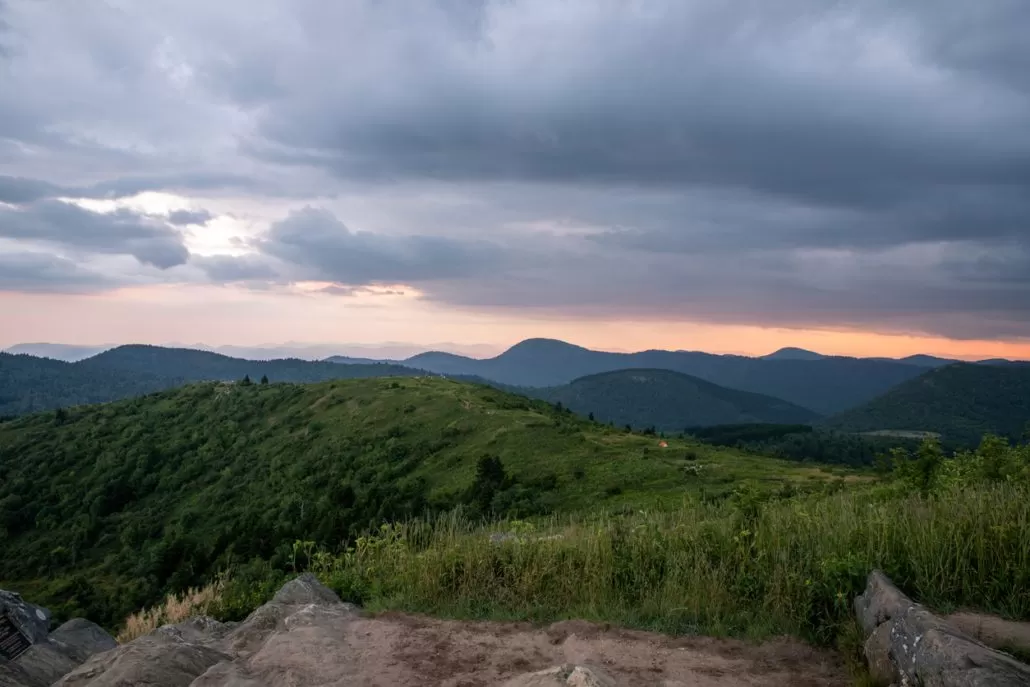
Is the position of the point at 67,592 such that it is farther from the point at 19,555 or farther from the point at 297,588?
the point at 297,588

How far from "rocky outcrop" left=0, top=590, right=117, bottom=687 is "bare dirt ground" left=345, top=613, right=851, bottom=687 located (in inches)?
142

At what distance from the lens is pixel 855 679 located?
545 cm

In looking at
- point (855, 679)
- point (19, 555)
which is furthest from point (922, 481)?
point (19, 555)

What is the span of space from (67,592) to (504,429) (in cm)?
3118

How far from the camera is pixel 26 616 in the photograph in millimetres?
9383

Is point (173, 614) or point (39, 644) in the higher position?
point (39, 644)

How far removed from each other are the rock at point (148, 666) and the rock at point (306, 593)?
1752mm

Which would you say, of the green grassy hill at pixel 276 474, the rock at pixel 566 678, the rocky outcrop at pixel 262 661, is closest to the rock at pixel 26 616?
the rocky outcrop at pixel 262 661

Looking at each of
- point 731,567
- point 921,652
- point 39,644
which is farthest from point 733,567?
point 39,644

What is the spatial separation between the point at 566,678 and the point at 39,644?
25.9 ft

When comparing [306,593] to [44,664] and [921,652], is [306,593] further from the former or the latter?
[921,652]

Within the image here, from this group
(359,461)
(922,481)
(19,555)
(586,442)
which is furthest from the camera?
(19,555)

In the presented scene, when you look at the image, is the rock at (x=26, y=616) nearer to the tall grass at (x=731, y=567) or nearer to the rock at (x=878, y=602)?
the tall grass at (x=731, y=567)

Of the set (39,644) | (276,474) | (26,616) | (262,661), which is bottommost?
(276,474)
